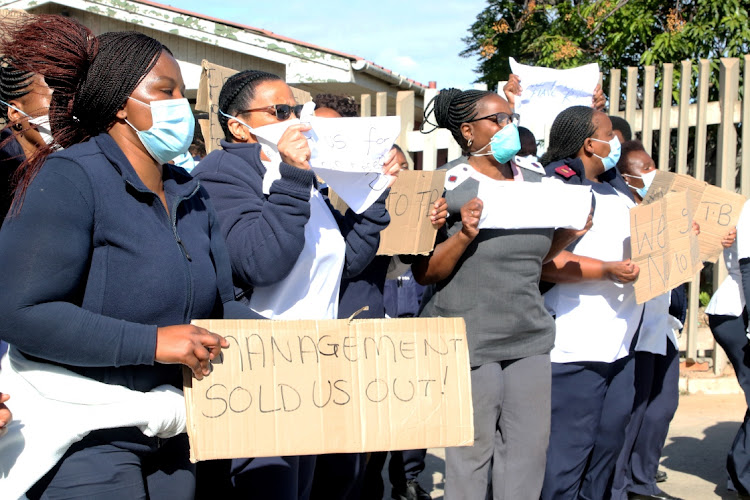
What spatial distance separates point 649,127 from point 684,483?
3.41m

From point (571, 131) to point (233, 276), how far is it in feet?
7.99

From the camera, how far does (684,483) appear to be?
566cm

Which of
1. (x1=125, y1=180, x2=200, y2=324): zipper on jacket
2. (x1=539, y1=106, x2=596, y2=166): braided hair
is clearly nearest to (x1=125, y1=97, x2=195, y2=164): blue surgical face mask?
(x1=125, y1=180, x2=200, y2=324): zipper on jacket

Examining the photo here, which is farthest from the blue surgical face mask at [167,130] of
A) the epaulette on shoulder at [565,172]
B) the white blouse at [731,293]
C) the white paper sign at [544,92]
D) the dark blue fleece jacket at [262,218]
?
the white blouse at [731,293]

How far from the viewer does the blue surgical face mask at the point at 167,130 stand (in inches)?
90.7

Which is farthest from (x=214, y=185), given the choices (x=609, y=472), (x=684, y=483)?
(x=684, y=483)

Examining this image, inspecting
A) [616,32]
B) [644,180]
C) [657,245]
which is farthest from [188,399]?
[616,32]

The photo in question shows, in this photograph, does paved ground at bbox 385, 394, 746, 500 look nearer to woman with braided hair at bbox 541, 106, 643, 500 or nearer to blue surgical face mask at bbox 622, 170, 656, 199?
woman with braided hair at bbox 541, 106, 643, 500

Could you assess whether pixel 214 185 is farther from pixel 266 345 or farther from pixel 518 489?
pixel 518 489

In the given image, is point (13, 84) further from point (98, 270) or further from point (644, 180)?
point (644, 180)

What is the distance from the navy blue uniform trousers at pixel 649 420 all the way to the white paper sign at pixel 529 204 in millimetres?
1854

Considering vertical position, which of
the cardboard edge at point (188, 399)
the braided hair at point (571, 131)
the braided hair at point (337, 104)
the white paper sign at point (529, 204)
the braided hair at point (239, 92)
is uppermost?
the braided hair at point (239, 92)

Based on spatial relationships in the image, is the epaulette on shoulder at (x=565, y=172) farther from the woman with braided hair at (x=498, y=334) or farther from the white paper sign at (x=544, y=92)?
the white paper sign at (x=544, y=92)

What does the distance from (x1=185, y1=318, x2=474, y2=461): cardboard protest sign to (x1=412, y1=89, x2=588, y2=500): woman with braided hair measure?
108 cm
